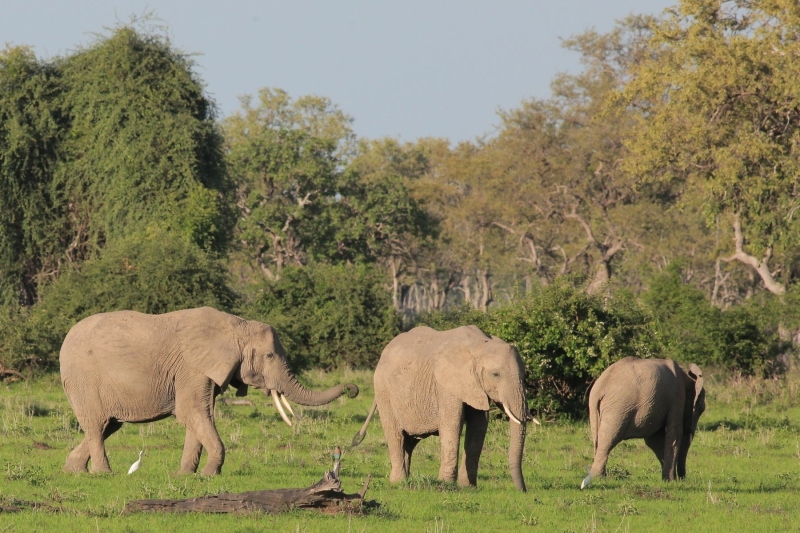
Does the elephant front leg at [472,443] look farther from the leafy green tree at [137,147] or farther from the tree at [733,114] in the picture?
the leafy green tree at [137,147]

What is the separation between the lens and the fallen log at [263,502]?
12477 mm

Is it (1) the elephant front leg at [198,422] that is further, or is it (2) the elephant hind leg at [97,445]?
(2) the elephant hind leg at [97,445]

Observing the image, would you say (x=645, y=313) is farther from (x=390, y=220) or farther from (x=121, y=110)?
(x=390, y=220)

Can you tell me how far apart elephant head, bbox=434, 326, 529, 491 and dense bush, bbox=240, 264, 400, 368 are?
75.3 ft

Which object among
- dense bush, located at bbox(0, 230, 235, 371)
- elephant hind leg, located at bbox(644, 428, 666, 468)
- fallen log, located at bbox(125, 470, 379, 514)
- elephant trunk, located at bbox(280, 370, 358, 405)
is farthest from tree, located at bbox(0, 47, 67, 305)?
fallen log, located at bbox(125, 470, 379, 514)

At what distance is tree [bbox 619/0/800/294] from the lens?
116ft

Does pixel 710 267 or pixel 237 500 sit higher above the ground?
pixel 710 267

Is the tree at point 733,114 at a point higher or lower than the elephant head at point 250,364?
higher

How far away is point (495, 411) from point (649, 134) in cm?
1652

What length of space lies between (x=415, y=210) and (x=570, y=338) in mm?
43251

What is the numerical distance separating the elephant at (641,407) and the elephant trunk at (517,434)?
2.08 metres

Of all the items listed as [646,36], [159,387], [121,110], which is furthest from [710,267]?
[159,387]

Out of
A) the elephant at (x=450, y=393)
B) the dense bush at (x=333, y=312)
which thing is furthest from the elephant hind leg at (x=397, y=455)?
the dense bush at (x=333, y=312)

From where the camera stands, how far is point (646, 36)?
6075 cm
